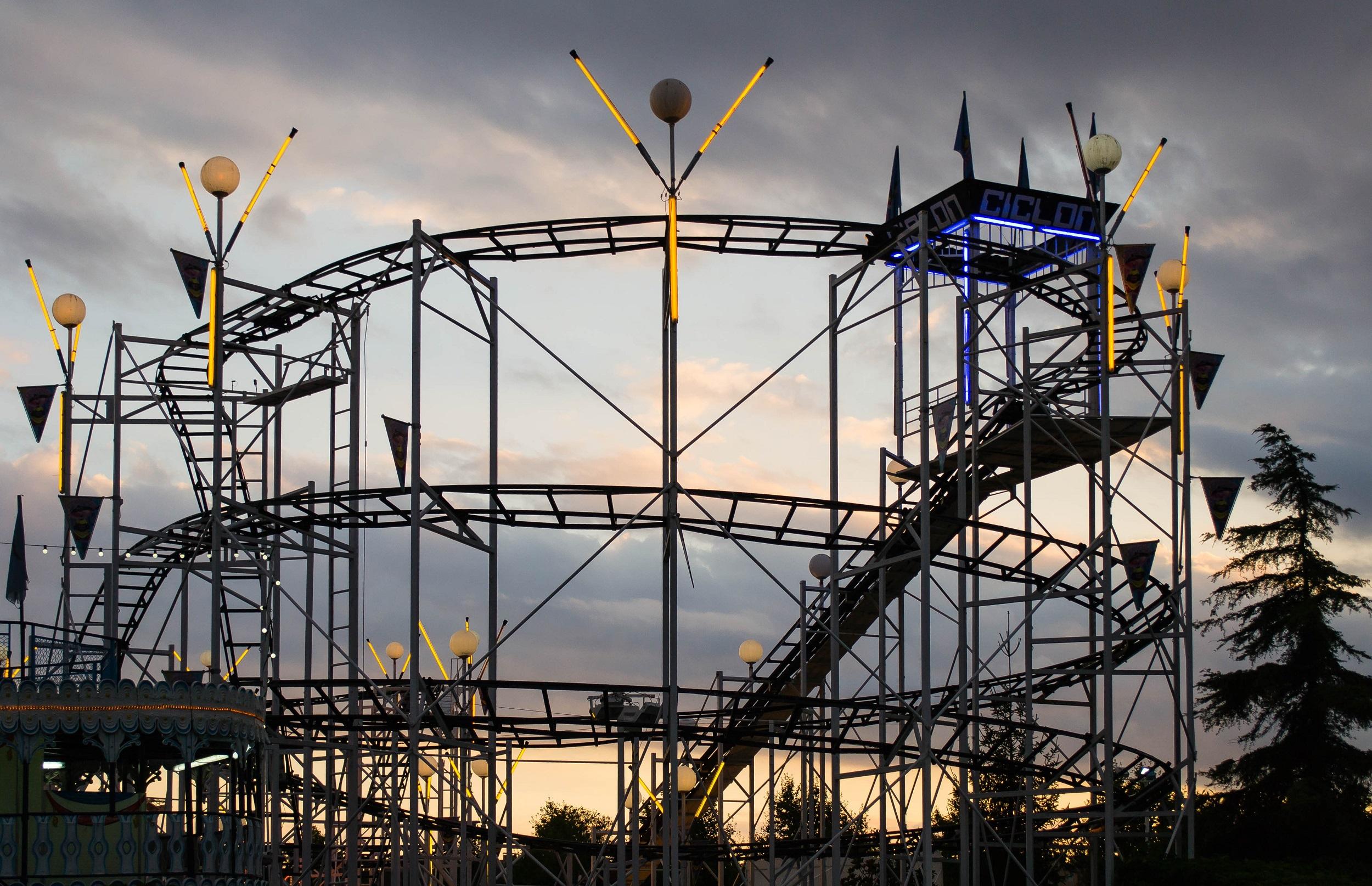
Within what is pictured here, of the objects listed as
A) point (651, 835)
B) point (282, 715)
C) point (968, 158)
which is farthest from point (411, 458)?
point (968, 158)

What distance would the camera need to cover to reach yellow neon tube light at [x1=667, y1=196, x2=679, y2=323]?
23.2 m

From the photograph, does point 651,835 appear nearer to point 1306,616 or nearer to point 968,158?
point 1306,616

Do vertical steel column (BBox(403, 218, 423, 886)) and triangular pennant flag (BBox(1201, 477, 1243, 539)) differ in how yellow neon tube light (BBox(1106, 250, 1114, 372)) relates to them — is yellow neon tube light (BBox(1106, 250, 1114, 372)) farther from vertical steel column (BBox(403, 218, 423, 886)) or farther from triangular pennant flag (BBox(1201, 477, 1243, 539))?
vertical steel column (BBox(403, 218, 423, 886))

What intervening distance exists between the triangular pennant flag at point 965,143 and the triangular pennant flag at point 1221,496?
1503 centimetres

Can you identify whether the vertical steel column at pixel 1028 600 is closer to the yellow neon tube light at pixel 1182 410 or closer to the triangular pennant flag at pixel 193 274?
the yellow neon tube light at pixel 1182 410

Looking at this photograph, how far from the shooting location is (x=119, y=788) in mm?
20516

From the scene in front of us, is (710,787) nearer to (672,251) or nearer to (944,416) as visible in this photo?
(944,416)

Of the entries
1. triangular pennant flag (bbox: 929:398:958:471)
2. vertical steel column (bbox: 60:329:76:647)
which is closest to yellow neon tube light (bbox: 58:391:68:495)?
vertical steel column (bbox: 60:329:76:647)

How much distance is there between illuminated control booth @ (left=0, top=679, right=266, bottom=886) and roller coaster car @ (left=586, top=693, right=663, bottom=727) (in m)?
5.41

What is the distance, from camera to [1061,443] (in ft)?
90.0

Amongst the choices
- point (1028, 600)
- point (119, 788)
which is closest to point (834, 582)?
point (1028, 600)

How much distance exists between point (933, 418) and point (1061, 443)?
6.62 metres

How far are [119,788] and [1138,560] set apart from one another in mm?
16436

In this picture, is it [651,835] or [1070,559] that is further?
Answer: [651,835]
